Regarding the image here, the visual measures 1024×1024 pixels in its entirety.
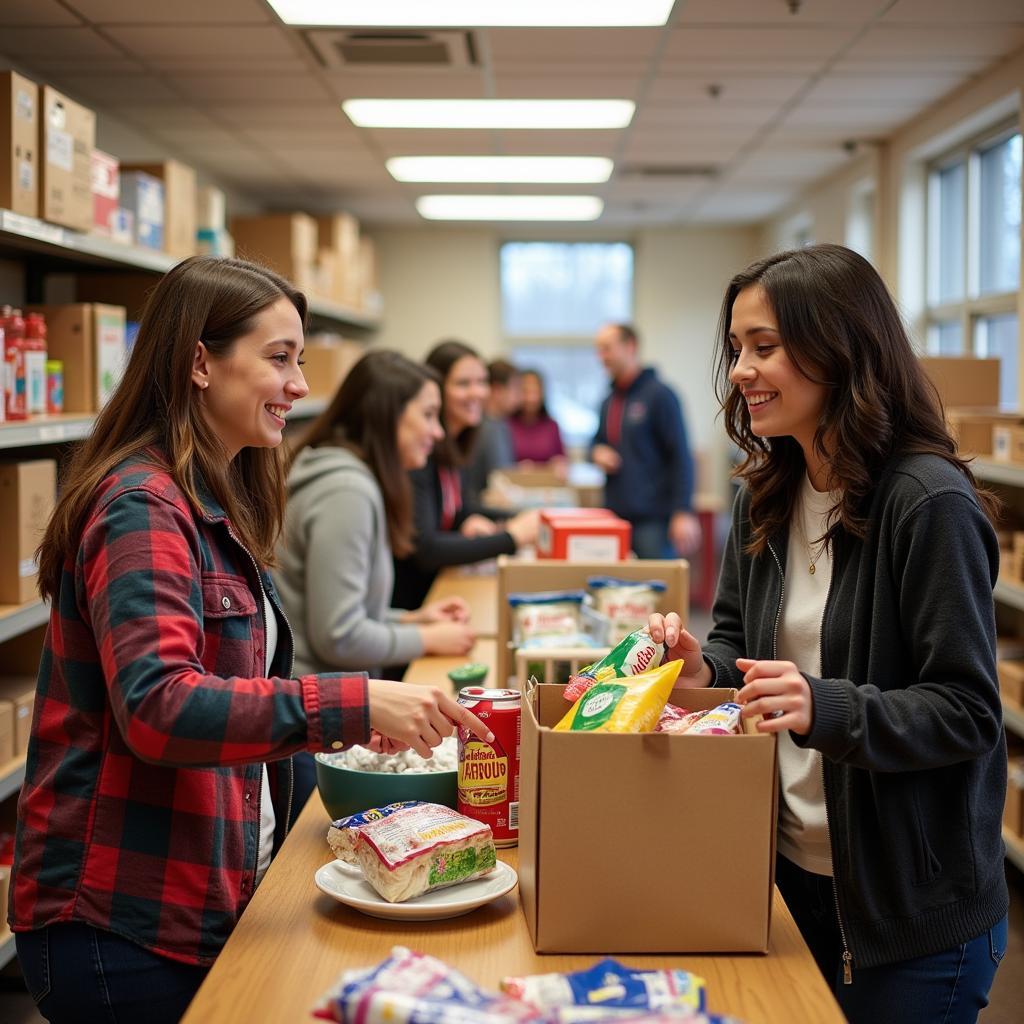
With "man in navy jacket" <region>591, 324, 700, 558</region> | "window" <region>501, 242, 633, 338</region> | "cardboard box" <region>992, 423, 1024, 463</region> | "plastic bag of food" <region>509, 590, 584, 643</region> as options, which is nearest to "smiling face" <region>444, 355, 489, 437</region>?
"cardboard box" <region>992, 423, 1024, 463</region>

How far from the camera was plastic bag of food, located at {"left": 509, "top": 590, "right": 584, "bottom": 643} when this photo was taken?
243 cm

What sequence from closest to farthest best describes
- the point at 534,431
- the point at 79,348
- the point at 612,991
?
the point at 612,991, the point at 79,348, the point at 534,431

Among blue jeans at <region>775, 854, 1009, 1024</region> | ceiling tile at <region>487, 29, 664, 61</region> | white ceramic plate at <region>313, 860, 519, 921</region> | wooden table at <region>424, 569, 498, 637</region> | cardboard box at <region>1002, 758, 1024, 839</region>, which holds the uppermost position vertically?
ceiling tile at <region>487, 29, 664, 61</region>

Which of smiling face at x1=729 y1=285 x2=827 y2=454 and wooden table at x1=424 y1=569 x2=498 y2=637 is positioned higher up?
smiling face at x1=729 y1=285 x2=827 y2=454

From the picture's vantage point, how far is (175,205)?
443 cm

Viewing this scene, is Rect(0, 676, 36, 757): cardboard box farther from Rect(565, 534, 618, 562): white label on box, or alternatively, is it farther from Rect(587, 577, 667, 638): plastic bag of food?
Rect(587, 577, 667, 638): plastic bag of food

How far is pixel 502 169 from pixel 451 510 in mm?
3059

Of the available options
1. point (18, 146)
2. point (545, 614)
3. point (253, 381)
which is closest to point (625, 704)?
point (253, 381)

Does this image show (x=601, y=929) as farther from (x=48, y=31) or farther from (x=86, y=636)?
(x=48, y=31)

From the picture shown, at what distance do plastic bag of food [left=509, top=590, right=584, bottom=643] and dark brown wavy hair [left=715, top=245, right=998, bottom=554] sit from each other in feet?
3.00

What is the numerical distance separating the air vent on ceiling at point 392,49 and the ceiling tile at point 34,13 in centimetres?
80

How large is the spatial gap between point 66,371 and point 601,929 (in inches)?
110

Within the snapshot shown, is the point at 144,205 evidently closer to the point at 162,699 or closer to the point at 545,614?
the point at 545,614

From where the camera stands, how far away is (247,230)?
669cm
